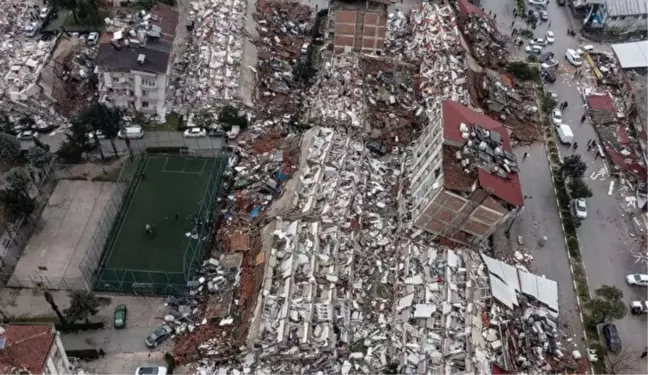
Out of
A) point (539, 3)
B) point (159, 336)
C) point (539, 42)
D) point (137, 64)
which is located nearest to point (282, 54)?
point (137, 64)

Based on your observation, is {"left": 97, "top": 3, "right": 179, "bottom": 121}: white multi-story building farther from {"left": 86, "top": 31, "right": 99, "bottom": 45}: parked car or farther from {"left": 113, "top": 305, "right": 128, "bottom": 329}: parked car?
{"left": 113, "top": 305, "right": 128, "bottom": 329}: parked car

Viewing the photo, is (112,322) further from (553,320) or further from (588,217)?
(588,217)

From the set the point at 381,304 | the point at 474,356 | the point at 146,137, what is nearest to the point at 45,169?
the point at 146,137

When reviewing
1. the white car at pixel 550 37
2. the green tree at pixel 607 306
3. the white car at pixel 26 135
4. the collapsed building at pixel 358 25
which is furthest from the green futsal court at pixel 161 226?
the white car at pixel 550 37

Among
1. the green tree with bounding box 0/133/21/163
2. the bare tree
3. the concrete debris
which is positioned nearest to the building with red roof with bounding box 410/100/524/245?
the concrete debris

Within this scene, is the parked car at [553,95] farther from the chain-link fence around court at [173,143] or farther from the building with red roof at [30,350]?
the building with red roof at [30,350]

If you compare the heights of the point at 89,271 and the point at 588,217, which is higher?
the point at 588,217

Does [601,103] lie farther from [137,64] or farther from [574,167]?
[137,64]
